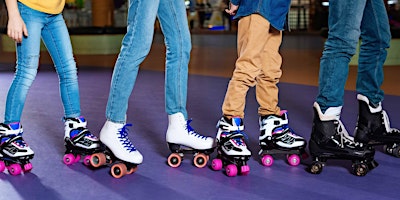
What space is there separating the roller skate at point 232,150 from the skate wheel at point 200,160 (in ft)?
0.20

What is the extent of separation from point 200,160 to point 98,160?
17.0 inches

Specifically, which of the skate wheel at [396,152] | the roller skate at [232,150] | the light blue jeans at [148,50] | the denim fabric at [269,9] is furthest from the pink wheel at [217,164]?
the skate wheel at [396,152]

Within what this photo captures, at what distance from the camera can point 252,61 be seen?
287 cm

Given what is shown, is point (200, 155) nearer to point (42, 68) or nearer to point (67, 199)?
point (67, 199)

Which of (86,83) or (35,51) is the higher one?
(35,51)

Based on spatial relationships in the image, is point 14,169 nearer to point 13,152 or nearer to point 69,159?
point 13,152

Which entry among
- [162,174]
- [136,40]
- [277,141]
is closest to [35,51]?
[136,40]

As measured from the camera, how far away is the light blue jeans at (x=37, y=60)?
2945 mm

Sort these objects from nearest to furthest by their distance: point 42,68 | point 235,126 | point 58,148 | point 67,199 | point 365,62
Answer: point 67,199 < point 235,126 < point 365,62 < point 58,148 < point 42,68

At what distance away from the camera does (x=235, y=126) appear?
296cm

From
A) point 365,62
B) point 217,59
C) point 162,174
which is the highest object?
point 365,62

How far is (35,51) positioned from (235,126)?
89 cm

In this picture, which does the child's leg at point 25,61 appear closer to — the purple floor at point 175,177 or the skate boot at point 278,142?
the purple floor at point 175,177

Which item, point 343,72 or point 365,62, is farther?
point 365,62
